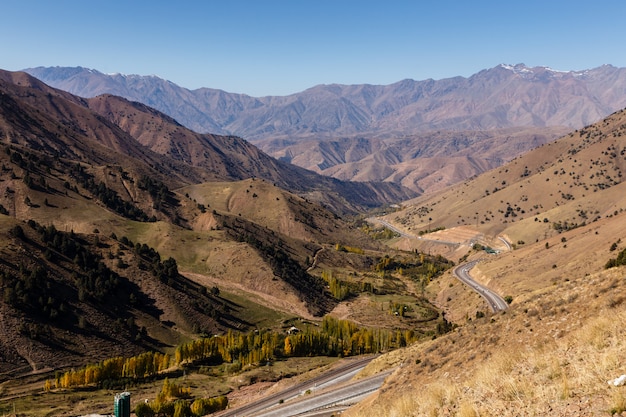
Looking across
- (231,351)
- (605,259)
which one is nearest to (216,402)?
(231,351)

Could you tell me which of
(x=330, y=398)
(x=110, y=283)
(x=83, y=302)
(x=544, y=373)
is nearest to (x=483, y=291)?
(x=330, y=398)

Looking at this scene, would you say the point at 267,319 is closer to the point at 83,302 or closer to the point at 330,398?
the point at 83,302

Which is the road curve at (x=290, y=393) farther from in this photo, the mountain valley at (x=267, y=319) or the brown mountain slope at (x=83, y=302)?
the brown mountain slope at (x=83, y=302)

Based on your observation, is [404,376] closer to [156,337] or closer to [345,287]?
[156,337]

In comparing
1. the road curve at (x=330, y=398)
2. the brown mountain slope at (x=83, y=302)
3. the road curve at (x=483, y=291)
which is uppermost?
the brown mountain slope at (x=83, y=302)

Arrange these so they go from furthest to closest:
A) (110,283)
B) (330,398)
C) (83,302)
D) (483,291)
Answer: (483,291)
(110,283)
(83,302)
(330,398)

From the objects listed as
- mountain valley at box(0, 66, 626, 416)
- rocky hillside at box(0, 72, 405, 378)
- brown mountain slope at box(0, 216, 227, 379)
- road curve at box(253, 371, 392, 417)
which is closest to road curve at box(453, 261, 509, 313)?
mountain valley at box(0, 66, 626, 416)

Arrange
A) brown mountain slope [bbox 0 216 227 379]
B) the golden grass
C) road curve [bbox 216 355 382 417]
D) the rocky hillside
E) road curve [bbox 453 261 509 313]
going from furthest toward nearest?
road curve [bbox 453 261 509 313]
the rocky hillside
brown mountain slope [bbox 0 216 227 379]
road curve [bbox 216 355 382 417]
the golden grass

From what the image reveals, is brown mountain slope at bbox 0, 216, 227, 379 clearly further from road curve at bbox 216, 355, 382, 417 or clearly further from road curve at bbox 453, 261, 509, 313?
road curve at bbox 453, 261, 509, 313

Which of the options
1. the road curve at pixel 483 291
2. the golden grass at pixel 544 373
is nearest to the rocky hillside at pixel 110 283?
the road curve at pixel 483 291
